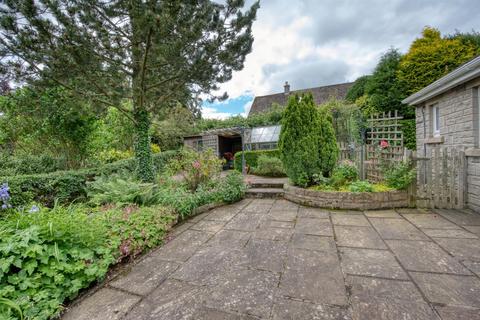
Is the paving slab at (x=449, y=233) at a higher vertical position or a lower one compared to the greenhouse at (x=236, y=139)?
lower

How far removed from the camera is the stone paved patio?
A: 152cm

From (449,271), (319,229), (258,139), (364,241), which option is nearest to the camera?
(449,271)

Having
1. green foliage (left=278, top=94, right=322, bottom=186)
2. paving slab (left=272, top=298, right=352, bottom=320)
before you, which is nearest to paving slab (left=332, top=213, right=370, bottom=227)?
green foliage (left=278, top=94, right=322, bottom=186)

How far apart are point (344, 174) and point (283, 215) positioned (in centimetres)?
204

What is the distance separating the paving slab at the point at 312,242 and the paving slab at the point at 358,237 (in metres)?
0.13

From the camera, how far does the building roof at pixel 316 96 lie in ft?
54.3

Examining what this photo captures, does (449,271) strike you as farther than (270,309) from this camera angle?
Yes

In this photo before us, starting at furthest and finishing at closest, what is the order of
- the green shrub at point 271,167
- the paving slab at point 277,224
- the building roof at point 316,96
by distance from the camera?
the building roof at point 316,96
the green shrub at point 271,167
the paving slab at point 277,224

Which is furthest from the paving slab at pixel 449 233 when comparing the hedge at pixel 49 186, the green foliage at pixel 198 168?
the hedge at pixel 49 186

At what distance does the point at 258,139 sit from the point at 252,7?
7400mm

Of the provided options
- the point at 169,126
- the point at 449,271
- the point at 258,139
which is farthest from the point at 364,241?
the point at 169,126

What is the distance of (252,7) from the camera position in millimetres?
4082

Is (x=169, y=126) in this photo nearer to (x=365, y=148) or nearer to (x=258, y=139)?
(x=258, y=139)

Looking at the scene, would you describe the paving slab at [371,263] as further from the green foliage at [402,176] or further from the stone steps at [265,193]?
the stone steps at [265,193]
